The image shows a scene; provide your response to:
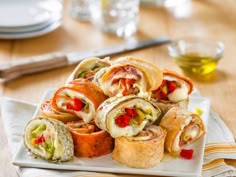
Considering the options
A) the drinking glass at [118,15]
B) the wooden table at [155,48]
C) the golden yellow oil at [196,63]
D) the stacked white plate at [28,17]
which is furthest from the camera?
the drinking glass at [118,15]

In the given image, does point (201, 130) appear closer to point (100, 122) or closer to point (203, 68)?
point (100, 122)

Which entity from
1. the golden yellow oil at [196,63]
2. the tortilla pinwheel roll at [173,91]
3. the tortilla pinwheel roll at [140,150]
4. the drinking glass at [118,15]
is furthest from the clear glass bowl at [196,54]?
the tortilla pinwheel roll at [140,150]

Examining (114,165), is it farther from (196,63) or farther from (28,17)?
(28,17)

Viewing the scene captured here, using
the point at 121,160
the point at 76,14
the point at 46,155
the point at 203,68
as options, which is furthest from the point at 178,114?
the point at 76,14

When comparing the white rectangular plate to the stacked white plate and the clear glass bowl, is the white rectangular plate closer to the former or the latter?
the clear glass bowl

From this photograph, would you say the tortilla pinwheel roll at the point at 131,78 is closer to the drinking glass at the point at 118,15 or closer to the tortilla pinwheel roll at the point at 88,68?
the tortilla pinwheel roll at the point at 88,68

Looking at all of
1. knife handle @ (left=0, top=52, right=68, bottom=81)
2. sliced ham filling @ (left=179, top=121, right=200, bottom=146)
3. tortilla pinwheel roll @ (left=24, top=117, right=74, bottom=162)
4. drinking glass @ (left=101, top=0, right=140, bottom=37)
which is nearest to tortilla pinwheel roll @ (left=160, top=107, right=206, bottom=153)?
sliced ham filling @ (left=179, top=121, right=200, bottom=146)
